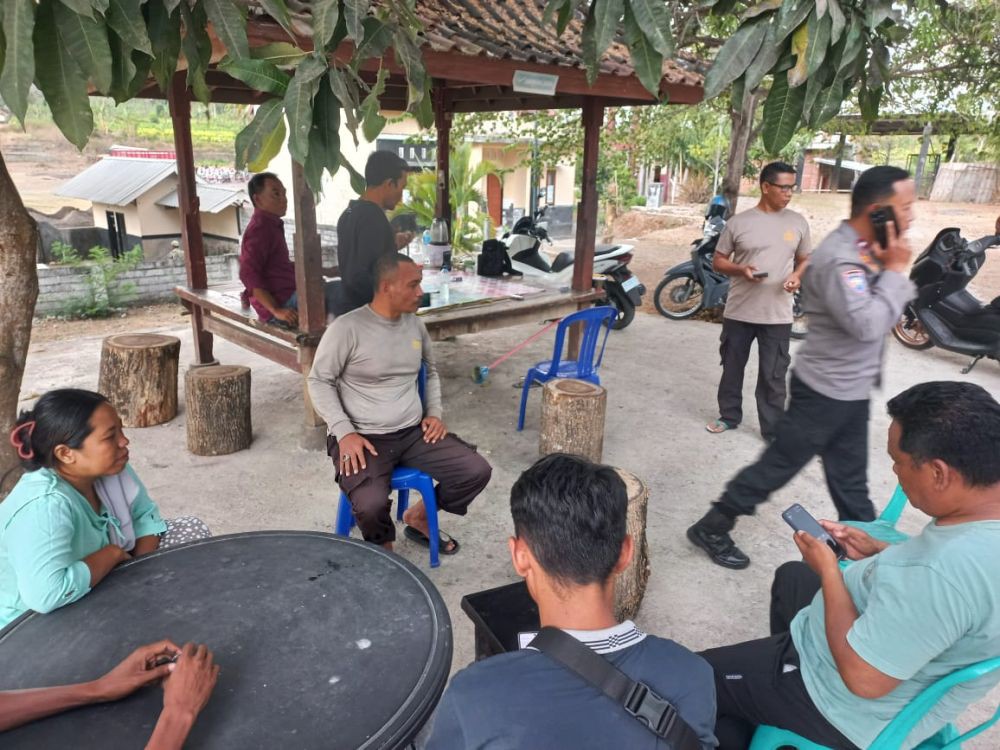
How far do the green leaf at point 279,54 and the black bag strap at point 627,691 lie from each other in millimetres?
1423

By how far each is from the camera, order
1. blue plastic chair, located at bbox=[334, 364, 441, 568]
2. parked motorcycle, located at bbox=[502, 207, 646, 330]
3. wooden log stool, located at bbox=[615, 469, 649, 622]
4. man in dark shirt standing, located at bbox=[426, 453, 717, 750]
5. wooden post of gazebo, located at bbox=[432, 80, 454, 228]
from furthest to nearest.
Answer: parked motorcycle, located at bbox=[502, 207, 646, 330] < wooden post of gazebo, located at bbox=[432, 80, 454, 228] < blue plastic chair, located at bbox=[334, 364, 441, 568] < wooden log stool, located at bbox=[615, 469, 649, 622] < man in dark shirt standing, located at bbox=[426, 453, 717, 750]

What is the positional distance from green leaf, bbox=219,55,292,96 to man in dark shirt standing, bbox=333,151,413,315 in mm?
2427

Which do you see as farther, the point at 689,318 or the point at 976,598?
the point at 689,318

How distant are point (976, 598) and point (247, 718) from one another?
1443 millimetres

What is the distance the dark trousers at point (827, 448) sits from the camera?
8.93 ft

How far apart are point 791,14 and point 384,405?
2.12 metres

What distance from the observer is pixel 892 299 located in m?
2.54

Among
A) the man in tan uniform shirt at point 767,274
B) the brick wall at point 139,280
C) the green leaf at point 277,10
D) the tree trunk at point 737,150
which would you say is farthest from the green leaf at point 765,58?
the brick wall at point 139,280

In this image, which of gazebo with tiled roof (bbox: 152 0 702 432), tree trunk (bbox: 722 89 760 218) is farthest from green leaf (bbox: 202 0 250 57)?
tree trunk (bbox: 722 89 760 218)

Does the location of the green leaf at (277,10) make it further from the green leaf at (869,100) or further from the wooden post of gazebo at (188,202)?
the wooden post of gazebo at (188,202)

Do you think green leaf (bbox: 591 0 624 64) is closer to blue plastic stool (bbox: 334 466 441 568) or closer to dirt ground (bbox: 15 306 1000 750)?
dirt ground (bbox: 15 306 1000 750)

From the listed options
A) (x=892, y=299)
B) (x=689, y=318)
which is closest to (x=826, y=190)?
(x=689, y=318)

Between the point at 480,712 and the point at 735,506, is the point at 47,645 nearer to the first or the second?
the point at 480,712

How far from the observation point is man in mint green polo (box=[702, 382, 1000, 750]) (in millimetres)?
1290
